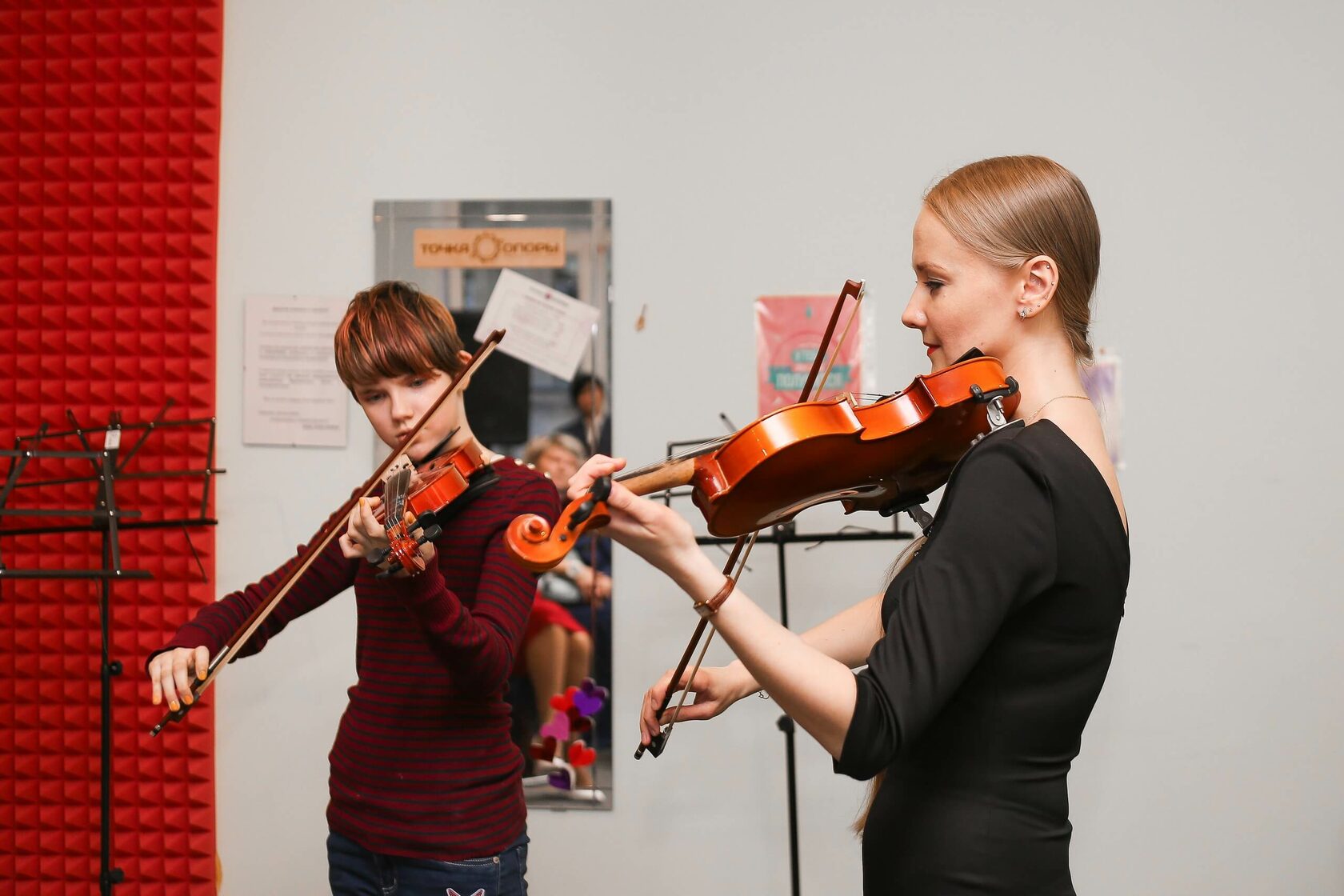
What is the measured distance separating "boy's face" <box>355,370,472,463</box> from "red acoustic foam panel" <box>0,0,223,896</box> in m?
1.21

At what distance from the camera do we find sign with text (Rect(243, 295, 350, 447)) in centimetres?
270

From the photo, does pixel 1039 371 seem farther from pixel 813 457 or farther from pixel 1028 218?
pixel 813 457

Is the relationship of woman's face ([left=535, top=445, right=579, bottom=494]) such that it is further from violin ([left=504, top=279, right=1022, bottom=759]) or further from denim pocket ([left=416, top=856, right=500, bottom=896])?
violin ([left=504, top=279, right=1022, bottom=759])

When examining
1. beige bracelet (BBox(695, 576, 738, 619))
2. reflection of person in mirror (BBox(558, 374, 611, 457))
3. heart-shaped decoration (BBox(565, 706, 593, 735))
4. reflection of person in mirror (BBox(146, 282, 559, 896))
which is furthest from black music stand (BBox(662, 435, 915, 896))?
beige bracelet (BBox(695, 576, 738, 619))

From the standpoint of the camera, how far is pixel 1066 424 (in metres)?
1.14

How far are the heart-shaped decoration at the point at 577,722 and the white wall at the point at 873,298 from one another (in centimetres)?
8

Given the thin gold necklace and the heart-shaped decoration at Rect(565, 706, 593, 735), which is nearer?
the thin gold necklace

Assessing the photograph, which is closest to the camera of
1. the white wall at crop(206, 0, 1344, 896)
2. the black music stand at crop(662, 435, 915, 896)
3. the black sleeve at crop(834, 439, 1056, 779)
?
the black sleeve at crop(834, 439, 1056, 779)

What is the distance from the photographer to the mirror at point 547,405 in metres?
2.64

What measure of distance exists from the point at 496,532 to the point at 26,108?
7.08 feet

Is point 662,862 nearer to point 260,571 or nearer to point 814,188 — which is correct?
point 260,571

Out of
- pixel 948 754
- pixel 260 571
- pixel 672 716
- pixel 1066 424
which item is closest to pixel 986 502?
pixel 1066 424

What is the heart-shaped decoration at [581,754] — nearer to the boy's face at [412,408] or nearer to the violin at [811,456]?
the boy's face at [412,408]

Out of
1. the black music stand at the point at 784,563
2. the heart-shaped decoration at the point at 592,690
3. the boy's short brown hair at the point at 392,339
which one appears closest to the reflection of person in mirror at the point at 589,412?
the black music stand at the point at 784,563
